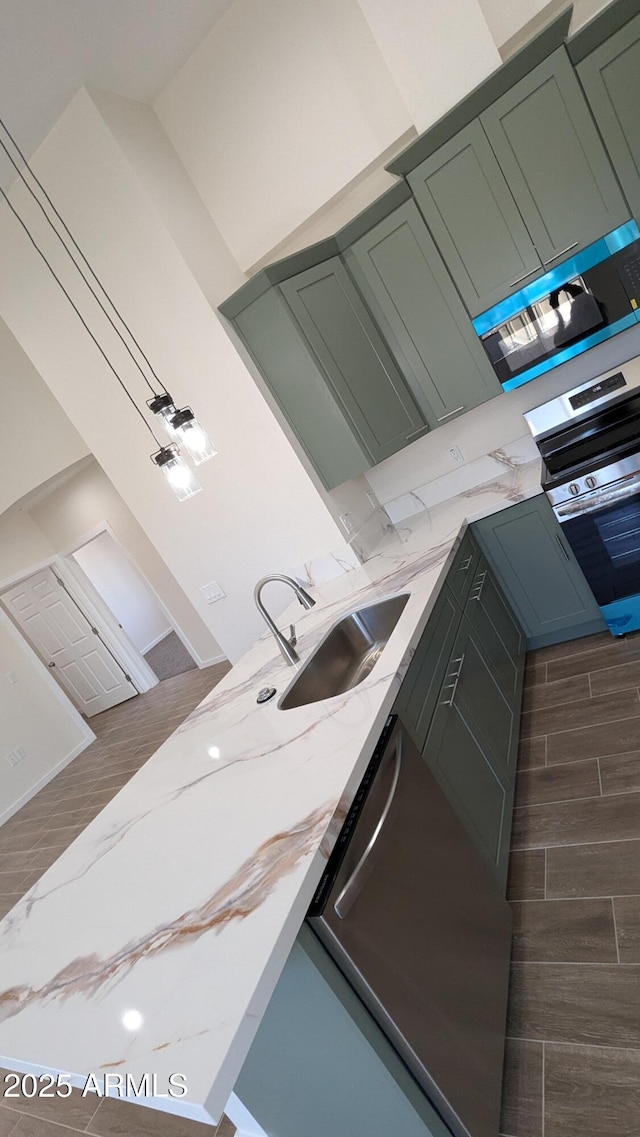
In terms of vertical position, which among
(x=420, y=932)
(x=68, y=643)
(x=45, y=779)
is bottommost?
(x=45, y=779)

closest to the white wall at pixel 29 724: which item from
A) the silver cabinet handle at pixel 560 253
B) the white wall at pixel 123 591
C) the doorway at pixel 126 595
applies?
the doorway at pixel 126 595

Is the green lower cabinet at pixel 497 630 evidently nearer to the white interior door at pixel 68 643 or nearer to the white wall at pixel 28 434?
the white wall at pixel 28 434

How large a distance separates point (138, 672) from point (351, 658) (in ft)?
17.0

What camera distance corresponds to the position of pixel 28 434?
5316 millimetres

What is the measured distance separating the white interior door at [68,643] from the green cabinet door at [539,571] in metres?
5.34

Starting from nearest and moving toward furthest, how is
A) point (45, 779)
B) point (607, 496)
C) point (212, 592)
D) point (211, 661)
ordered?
point (607, 496) < point (212, 592) < point (45, 779) < point (211, 661)

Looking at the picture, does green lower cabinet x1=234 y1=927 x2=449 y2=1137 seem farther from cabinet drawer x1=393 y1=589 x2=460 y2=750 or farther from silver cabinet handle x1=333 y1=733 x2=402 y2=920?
cabinet drawer x1=393 y1=589 x2=460 y2=750

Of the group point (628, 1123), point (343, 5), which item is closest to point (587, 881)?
point (628, 1123)

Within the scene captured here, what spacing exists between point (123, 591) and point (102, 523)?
2503 mm

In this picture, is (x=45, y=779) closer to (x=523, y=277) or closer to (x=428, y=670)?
(x=428, y=670)

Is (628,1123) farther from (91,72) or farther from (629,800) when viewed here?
(91,72)

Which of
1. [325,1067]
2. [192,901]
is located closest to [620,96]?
[192,901]

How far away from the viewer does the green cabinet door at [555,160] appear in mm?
2340

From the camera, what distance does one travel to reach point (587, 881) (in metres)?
1.80
